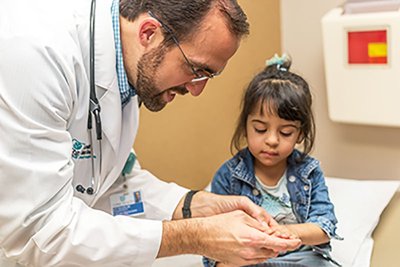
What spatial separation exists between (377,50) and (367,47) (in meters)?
0.04

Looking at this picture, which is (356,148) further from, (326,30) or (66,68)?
(66,68)

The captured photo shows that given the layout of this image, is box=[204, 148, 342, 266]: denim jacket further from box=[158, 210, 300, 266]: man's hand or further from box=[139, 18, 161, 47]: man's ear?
box=[139, 18, 161, 47]: man's ear

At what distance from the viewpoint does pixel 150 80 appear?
1332 millimetres

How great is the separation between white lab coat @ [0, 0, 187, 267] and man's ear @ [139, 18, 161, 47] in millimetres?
75

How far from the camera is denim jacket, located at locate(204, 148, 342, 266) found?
162cm

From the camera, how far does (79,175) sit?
1.37 meters

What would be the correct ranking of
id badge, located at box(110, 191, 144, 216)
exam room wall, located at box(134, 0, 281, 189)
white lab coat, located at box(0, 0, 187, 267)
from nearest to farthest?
white lab coat, located at box(0, 0, 187, 267)
id badge, located at box(110, 191, 144, 216)
exam room wall, located at box(134, 0, 281, 189)

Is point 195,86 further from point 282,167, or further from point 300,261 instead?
point 300,261

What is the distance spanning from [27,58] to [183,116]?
3.59ft

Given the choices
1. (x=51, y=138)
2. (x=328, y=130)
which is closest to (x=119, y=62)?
(x=51, y=138)

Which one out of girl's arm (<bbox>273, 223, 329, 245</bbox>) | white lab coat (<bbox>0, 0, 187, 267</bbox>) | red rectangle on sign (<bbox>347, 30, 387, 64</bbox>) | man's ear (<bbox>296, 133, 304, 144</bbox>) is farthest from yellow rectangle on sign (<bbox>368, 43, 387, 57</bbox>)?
white lab coat (<bbox>0, 0, 187, 267</bbox>)

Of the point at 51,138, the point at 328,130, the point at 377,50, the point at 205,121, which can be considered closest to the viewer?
the point at 51,138

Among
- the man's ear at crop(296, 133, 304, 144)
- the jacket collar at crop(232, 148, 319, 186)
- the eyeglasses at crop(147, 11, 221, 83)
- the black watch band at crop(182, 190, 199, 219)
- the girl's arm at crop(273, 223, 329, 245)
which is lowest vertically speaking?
the girl's arm at crop(273, 223, 329, 245)

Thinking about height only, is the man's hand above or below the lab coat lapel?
below
